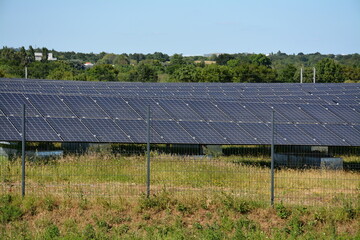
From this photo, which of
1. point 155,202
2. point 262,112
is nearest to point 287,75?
point 262,112

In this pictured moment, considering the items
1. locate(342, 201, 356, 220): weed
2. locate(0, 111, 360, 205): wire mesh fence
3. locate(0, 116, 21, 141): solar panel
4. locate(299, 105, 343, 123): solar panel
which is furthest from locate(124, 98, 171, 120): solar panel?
locate(342, 201, 356, 220): weed

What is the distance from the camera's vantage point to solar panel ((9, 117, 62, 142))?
2139 centimetres

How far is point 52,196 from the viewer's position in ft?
52.4

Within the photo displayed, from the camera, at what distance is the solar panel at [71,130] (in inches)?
859

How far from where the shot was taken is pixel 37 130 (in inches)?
857

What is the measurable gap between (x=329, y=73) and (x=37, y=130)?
69.4 meters

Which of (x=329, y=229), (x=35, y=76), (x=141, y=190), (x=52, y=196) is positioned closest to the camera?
(x=329, y=229)

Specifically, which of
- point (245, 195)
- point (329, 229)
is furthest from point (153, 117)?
point (329, 229)

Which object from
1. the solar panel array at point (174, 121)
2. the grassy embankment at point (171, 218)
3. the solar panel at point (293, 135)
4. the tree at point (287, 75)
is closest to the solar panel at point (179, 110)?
the solar panel array at point (174, 121)

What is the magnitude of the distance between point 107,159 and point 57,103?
24.3 feet

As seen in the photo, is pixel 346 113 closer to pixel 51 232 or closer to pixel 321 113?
pixel 321 113

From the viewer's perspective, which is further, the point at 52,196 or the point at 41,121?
the point at 41,121

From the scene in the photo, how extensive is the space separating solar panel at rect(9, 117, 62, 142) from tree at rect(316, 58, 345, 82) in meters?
67.8

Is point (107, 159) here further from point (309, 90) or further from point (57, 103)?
point (309, 90)
